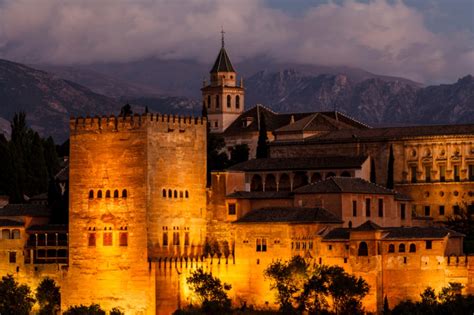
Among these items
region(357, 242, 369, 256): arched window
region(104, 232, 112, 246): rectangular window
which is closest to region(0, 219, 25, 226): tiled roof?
region(104, 232, 112, 246): rectangular window

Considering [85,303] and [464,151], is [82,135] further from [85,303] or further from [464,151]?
[464,151]

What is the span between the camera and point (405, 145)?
91750 millimetres

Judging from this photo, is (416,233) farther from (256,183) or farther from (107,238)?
(256,183)

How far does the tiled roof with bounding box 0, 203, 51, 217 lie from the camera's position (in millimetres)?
82750

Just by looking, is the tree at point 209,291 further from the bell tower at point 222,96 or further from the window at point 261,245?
the bell tower at point 222,96

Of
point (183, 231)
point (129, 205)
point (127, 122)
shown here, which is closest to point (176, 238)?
point (183, 231)

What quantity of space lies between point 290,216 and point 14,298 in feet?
48.5

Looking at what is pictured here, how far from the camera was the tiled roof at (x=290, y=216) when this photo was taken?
241 ft

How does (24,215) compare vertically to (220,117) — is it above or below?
below

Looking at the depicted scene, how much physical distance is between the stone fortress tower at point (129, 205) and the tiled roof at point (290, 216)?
3405 millimetres

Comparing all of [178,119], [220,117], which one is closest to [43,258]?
[178,119]

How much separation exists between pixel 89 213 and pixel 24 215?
7.73m

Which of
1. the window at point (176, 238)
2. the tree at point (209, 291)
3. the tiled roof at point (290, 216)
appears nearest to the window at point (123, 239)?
the window at point (176, 238)

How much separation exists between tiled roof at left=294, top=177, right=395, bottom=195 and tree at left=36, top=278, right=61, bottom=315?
44.0ft
